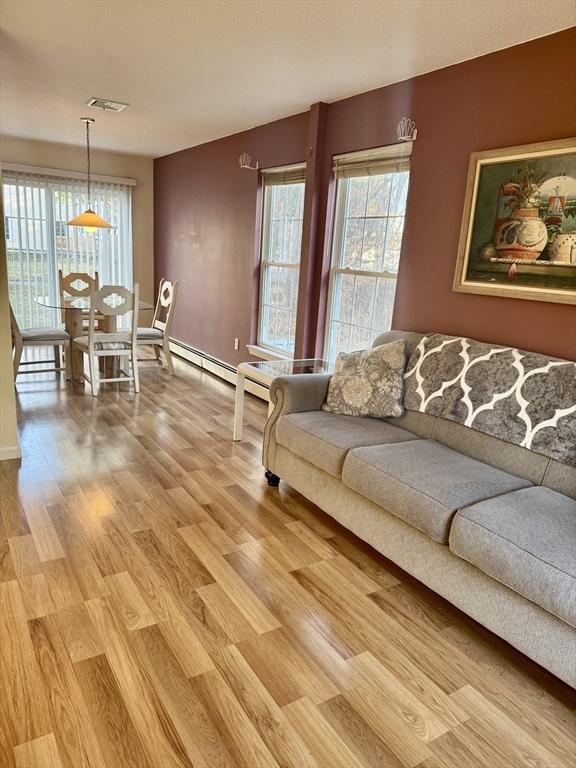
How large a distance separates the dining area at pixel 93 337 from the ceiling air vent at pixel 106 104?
4.63 ft

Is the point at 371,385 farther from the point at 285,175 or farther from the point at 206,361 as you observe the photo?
the point at 206,361

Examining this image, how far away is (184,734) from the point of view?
1433 millimetres

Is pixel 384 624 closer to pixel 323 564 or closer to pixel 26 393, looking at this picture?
pixel 323 564

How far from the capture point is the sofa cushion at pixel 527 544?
153 cm

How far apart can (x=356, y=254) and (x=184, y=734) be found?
3073mm

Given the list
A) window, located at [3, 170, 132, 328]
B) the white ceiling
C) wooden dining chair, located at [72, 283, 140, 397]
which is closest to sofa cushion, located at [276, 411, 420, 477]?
the white ceiling

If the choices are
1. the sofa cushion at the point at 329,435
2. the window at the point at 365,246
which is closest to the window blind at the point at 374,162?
the window at the point at 365,246

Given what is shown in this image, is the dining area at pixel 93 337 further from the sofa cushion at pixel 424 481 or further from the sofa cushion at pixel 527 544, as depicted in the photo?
the sofa cushion at pixel 527 544

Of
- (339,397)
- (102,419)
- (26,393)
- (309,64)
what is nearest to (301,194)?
(309,64)

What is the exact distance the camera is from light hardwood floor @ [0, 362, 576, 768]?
1.43 metres

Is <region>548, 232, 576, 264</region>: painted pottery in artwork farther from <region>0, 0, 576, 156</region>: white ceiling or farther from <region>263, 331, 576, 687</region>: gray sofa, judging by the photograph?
<region>0, 0, 576, 156</region>: white ceiling

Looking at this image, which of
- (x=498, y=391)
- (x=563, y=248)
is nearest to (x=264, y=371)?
(x=498, y=391)

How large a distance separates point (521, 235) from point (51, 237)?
18.1ft

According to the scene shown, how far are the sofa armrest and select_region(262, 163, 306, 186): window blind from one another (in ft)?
6.20
